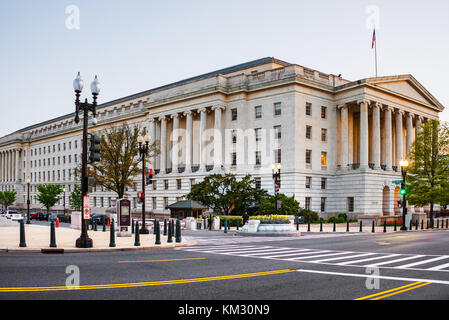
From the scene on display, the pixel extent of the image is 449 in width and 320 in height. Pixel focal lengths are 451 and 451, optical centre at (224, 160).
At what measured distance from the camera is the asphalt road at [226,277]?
9.84 metres

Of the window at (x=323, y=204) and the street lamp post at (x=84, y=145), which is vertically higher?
the street lamp post at (x=84, y=145)

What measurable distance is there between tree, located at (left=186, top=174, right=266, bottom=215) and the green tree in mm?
1652

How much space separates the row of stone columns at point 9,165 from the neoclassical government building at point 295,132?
71.0 metres

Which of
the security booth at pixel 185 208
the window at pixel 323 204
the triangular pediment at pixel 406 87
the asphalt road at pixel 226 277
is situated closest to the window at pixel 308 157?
the window at pixel 323 204

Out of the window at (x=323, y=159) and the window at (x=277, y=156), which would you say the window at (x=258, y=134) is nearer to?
the window at (x=277, y=156)

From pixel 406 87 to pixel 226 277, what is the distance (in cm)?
6318

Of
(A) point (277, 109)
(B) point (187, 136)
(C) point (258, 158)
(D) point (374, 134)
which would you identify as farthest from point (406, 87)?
(B) point (187, 136)

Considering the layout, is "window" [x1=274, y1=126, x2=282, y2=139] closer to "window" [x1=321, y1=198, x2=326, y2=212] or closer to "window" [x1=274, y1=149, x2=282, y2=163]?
"window" [x1=274, y1=149, x2=282, y2=163]

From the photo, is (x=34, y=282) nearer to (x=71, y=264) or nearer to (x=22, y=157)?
(x=71, y=264)

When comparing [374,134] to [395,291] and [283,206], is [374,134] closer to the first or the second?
[283,206]

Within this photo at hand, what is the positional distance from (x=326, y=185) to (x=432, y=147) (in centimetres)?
1467

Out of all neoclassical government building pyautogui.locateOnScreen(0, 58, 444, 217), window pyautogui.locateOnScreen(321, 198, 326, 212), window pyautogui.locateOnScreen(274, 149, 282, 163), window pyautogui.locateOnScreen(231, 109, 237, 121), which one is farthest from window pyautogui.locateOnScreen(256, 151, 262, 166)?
window pyautogui.locateOnScreen(321, 198, 326, 212)

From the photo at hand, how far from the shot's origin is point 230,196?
51.4 m
